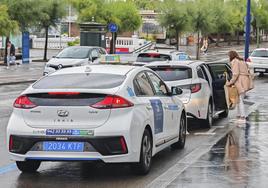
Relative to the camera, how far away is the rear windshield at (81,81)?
923 cm

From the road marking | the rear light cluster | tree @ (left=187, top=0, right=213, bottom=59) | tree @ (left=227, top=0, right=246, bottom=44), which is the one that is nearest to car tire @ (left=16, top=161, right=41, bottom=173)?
the road marking

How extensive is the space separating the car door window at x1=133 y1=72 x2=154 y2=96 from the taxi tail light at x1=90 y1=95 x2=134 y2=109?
572 mm

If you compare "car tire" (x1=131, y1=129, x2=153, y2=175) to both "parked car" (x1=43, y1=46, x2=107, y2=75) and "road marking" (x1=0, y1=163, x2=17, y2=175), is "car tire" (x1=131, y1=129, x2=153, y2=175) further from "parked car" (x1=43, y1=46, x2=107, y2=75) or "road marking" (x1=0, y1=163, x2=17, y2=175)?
"parked car" (x1=43, y1=46, x2=107, y2=75)

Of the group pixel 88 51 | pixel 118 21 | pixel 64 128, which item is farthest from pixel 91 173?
pixel 118 21

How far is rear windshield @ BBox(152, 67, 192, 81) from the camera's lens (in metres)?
15.0

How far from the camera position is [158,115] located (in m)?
10.0

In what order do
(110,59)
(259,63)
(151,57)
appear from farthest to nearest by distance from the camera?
(259,63)
(110,59)
(151,57)

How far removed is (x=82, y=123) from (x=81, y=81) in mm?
792

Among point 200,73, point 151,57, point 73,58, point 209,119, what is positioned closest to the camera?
point 209,119

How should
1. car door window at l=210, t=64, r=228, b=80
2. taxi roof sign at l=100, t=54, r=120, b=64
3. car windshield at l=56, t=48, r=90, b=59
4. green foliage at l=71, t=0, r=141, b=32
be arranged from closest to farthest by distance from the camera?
car door window at l=210, t=64, r=228, b=80, taxi roof sign at l=100, t=54, r=120, b=64, car windshield at l=56, t=48, r=90, b=59, green foliage at l=71, t=0, r=141, b=32

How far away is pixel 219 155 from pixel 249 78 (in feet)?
17.9

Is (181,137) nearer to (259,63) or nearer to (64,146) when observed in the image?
(64,146)

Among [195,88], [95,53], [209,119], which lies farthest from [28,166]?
[95,53]

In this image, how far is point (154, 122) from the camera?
386 inches
